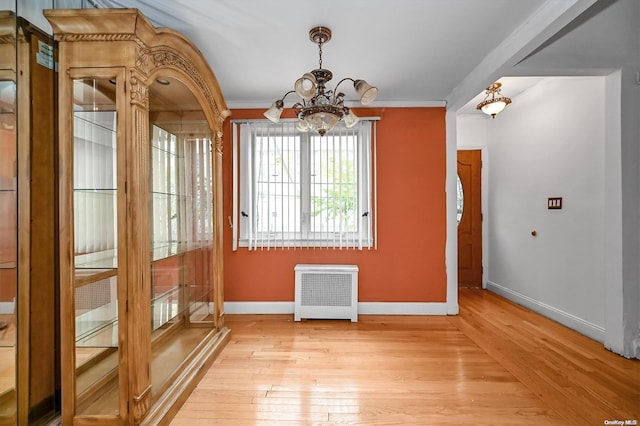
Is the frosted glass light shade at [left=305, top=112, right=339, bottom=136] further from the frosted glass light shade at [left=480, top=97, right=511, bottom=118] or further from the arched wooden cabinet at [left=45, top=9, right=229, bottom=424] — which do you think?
the frosted glass light shade at [left=480, top=97, right=511, bottom=118]

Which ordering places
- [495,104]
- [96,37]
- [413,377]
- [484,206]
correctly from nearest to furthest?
[96,37]
[413,377]
[495,104]
[484,206]

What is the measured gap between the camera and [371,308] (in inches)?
139

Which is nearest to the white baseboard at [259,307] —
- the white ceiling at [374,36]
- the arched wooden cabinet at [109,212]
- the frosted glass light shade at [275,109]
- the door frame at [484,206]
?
the arched wooden cabinet at [109,212]

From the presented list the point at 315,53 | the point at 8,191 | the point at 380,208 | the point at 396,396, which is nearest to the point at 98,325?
the point at 8,191

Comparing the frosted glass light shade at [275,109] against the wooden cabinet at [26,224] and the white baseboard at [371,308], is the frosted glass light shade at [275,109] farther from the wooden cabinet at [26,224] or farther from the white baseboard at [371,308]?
the white baseboard at [371,308]

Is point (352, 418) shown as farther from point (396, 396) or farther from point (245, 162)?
point (245, 162)

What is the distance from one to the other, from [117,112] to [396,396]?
2.32 metres

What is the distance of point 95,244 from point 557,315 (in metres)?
4.25

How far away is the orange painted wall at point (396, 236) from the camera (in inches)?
140

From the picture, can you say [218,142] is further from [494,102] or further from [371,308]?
[494,102]

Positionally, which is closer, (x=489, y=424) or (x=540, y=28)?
(x=489, y=424)

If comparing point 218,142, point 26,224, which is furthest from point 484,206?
point 26,224

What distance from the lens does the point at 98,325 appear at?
1.53 m

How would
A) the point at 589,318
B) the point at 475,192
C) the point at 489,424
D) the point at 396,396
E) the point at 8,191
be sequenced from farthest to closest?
the point at 475,192 < the point at 589,318 < the point at 396,396 < the point at 489,424 < the point at 8,191
